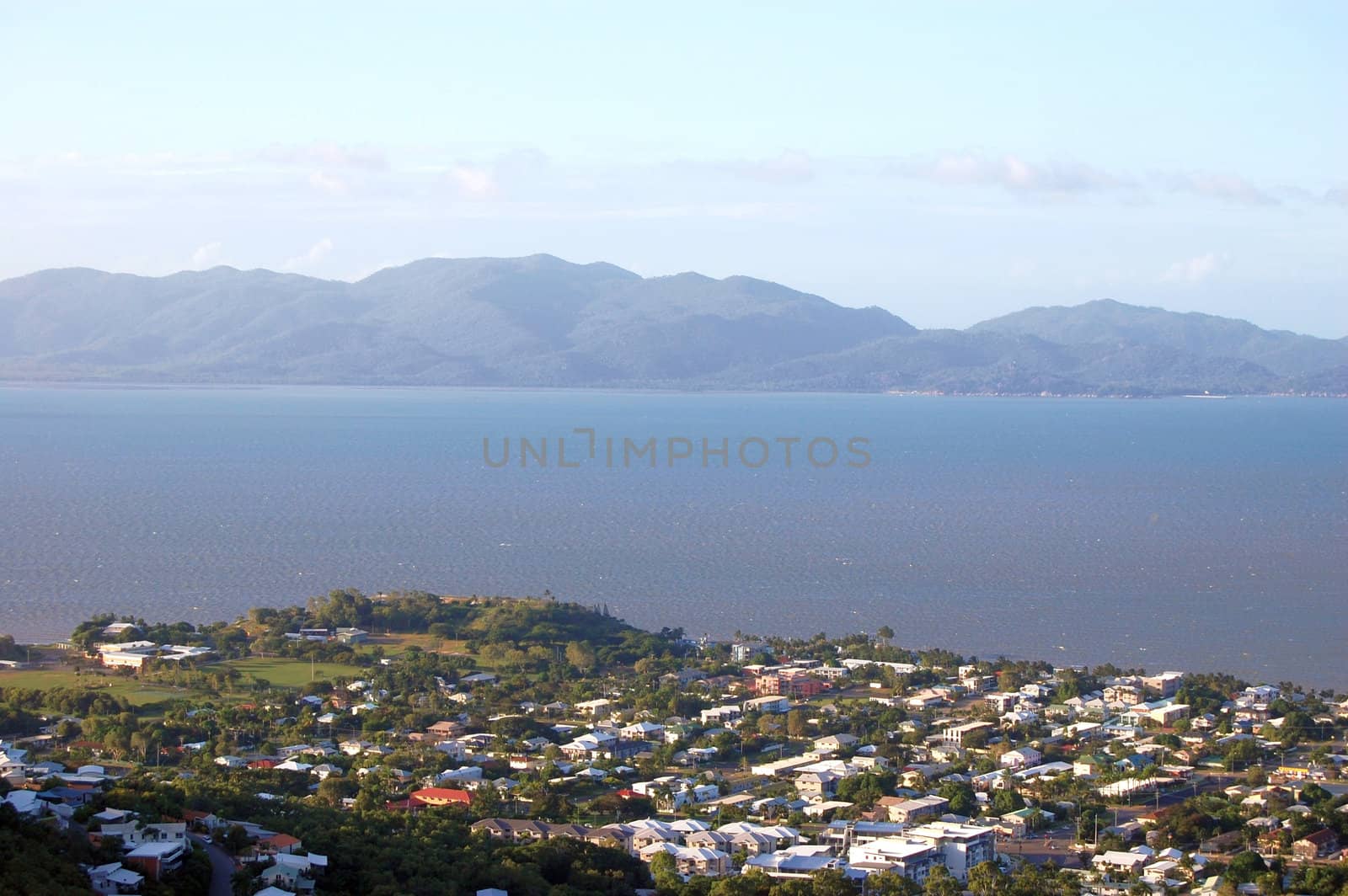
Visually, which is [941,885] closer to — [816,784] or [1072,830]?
[1072,830]

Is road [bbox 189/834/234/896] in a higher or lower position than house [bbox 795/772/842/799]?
higher

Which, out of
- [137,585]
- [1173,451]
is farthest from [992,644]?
[1173,451]

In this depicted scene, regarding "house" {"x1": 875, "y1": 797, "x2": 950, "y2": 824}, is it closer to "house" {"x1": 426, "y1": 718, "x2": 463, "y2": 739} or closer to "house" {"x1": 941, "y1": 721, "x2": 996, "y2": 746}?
"house" {"x1": 941, "y1": 721, "x2": 996, "y2": 746}

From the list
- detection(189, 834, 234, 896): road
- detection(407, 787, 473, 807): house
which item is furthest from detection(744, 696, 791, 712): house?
detection(189, 834, 234, 896): road

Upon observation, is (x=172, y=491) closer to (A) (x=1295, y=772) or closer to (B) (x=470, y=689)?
(B) (x=470, y=689)

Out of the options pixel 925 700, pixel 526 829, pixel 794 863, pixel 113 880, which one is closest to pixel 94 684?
pixel 526 829

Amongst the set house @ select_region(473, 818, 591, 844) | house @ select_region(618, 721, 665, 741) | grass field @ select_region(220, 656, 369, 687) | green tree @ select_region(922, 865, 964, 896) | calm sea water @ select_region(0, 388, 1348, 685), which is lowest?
house @ select_region(618, 721, 665, 741)
